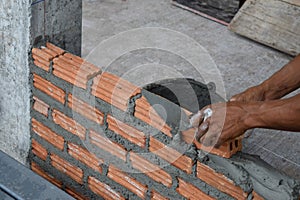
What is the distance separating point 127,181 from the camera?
9.80 feet

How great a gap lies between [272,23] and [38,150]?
283 centimetres

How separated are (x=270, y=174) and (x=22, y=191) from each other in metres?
1.06

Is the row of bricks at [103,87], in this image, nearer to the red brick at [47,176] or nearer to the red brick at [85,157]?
the red brick at [85,157]

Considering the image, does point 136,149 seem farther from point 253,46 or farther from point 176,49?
point 253,46

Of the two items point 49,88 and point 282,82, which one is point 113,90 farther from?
point 282,82

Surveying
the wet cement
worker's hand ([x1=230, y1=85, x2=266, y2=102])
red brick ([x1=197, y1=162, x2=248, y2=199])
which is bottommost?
red brick ([x1=197, y1=162, x2=248, y2=199])

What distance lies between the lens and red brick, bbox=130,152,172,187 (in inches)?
110

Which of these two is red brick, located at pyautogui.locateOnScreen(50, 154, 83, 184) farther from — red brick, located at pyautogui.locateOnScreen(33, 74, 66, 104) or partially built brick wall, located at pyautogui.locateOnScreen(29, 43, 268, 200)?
red brick, located at pyautogui.locateOnScreen(33, 74, 66, 104)

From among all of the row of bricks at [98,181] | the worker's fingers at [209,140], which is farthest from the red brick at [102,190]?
the worker's fingers at [209,140]

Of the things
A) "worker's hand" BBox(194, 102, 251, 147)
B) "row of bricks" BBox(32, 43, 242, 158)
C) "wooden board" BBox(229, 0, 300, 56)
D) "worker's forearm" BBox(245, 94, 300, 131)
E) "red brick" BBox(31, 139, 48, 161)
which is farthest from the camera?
"wooden board" BBox(229, 0, 300, 56)

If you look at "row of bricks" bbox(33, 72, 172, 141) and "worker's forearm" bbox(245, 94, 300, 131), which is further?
"row of bricks" bbox(33, 72, 172, 141)

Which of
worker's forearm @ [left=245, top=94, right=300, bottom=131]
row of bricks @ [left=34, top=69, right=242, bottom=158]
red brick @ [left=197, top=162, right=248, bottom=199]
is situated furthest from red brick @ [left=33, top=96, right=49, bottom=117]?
worker's forearm @ [left=245, top=94, right=300, bottom=131]

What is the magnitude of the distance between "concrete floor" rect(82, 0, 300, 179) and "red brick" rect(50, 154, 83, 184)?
1.26m

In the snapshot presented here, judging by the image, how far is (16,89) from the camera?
330cm
